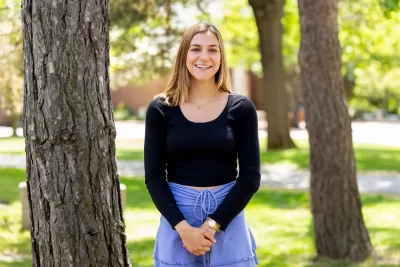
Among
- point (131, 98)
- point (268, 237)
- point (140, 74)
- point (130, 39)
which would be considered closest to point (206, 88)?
point (268, 237)

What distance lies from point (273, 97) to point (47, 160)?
20.8 meters

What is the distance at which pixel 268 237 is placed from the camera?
10.6 m

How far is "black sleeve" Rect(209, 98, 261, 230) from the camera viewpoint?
3707mm

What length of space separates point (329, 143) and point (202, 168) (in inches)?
195

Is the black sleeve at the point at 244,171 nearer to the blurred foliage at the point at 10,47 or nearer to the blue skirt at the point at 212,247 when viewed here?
the blue skirt at the point at 212,247

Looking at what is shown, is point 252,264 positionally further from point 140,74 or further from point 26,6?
point 140,74

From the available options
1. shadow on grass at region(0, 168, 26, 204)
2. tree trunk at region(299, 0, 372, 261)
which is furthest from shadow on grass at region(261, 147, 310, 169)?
tree trunk at region(299, 0, 372, 261)

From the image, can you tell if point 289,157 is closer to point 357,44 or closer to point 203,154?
point 357,44

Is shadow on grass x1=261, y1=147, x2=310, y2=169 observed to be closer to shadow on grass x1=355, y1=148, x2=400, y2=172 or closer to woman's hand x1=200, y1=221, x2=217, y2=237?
shadow on grass x1=355, y1=148, x2=400, y2=172

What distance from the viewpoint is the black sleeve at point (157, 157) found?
376 cm

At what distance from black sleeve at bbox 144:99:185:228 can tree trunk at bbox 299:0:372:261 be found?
15.9 ft

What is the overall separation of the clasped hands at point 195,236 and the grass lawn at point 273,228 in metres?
4.76

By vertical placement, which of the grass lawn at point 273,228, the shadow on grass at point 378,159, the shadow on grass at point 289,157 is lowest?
the shadow on grass at point 378,159

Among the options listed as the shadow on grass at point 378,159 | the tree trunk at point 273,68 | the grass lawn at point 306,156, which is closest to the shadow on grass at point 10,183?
the grass lawn at point 306,156
